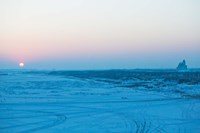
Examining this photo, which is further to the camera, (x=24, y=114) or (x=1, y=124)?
(x=24, y=114)

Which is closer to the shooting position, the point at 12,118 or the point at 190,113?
the point at 12,118

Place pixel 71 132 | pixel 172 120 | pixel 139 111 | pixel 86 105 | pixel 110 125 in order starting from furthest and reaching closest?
1. pixel 86 105
2. pixel 139 111
3. pixel 172 120
4. pixel 110 125
5. pixel 71 132

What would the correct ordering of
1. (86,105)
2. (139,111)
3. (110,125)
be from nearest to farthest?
(110,125) → (139,111) → (86,105)

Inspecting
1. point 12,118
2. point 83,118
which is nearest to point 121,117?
point 83,118

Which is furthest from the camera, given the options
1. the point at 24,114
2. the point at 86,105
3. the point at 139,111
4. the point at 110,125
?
the point at 86,105

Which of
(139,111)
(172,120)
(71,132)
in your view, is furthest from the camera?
(139,111)

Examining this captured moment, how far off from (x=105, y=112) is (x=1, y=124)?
6.18m

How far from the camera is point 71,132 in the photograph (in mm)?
13844

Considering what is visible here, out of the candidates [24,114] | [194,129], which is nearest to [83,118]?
[24,114]

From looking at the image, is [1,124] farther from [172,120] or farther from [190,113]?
[190,113]

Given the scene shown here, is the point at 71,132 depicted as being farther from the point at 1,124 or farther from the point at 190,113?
the point at 190,113

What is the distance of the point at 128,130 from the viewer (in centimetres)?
1414

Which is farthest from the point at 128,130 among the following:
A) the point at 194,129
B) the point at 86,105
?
the point at 86,105

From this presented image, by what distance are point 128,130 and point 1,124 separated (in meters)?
5.39
